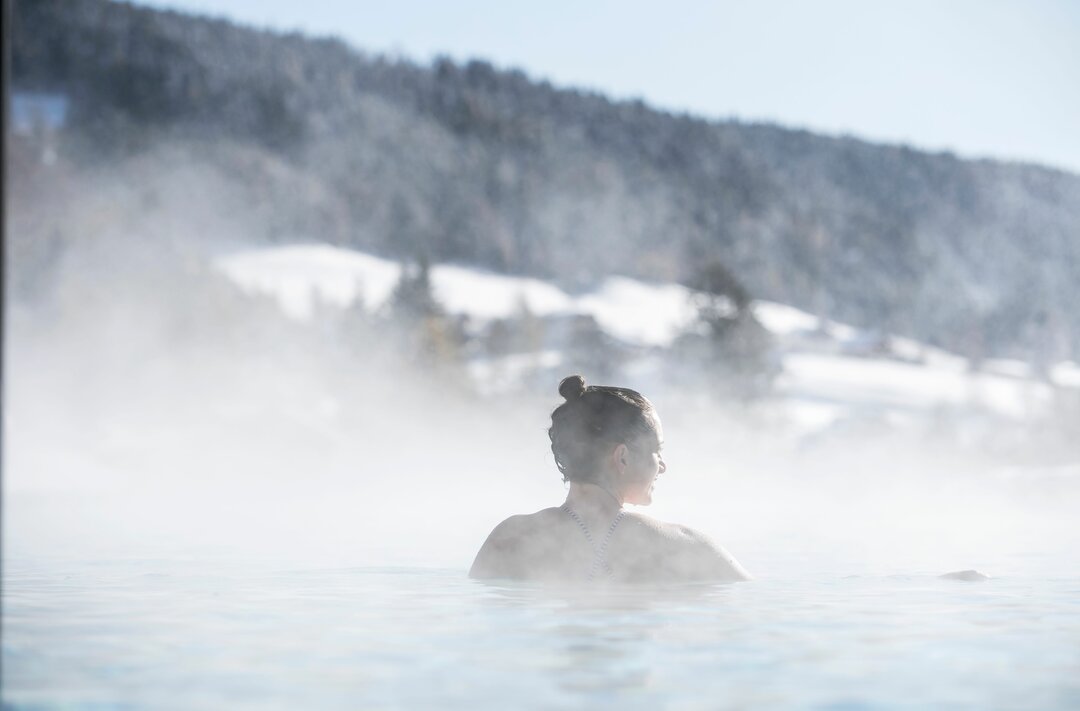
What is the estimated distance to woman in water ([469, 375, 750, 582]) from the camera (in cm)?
423

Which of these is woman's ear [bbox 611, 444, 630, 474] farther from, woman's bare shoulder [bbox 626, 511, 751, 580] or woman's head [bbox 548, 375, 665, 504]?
woman's bare shoulder [bbox 626, 511, 751, 580]

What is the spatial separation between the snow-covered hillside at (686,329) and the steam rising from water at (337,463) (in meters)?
3.07

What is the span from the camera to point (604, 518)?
4312mm

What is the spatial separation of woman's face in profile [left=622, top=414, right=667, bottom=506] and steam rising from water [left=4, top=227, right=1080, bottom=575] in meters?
1.84

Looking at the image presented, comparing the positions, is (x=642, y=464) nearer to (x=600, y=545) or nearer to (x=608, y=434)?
(x=608, y=434)

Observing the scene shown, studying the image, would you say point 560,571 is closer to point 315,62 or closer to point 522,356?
point 522,356

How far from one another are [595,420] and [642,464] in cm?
22

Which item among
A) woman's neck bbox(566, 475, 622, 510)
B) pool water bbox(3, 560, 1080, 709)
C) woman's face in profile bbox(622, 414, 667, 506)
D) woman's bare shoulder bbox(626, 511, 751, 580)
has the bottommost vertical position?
pool water bbox(3, 560, 1080, 709)

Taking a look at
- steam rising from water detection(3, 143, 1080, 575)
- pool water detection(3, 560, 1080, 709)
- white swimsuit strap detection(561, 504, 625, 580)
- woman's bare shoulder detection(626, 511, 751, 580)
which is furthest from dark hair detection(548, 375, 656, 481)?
steam rising from water detection(3, 143, 1080, 575)

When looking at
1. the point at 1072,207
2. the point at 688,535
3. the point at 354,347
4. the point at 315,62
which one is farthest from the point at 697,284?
the point at 315,62

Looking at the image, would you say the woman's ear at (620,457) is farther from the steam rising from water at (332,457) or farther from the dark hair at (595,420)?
the steam rising from water at (332,457)

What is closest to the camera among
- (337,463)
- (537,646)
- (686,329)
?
(537,646)

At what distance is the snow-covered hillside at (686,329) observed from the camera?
120 ft

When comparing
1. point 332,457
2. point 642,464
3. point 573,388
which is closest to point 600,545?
point 642,464
